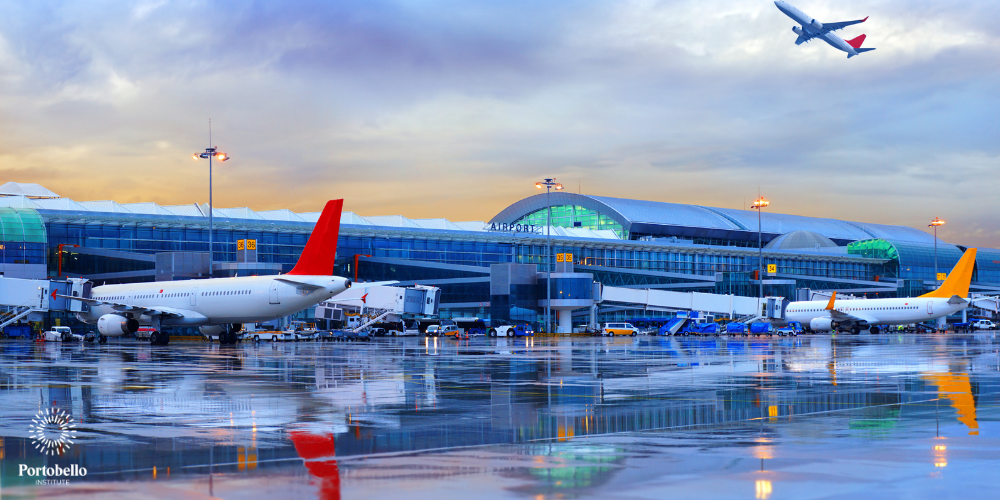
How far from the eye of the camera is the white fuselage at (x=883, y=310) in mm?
77625

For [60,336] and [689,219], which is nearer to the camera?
[60,336]

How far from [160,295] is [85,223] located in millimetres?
39711

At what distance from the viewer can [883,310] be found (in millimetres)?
80500

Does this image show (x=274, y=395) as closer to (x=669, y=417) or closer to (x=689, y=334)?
(x=669, y=417)

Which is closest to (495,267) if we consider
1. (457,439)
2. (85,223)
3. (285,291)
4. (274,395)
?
(85,223)

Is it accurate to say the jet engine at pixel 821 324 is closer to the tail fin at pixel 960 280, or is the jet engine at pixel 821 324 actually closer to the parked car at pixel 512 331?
the tail fin at pixel 960 280

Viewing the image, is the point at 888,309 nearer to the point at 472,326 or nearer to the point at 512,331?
the point at 512,331

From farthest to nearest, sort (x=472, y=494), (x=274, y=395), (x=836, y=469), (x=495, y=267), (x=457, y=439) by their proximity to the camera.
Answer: (x=495, y=267) < (x=274, y=395) < (x=457, y=439) < (x=836, y=469) < (x=472, y=494)

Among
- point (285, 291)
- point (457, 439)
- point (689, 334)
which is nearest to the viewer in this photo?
point (457, 439)

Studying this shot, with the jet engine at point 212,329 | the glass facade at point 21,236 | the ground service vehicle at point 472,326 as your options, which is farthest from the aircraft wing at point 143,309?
the ground service vehicle at point 472,326

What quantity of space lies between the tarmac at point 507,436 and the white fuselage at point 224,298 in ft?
74.9

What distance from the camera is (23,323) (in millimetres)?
73375

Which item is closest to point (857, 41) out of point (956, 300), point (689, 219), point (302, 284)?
point (956, 300)

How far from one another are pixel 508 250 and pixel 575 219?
30409mm
